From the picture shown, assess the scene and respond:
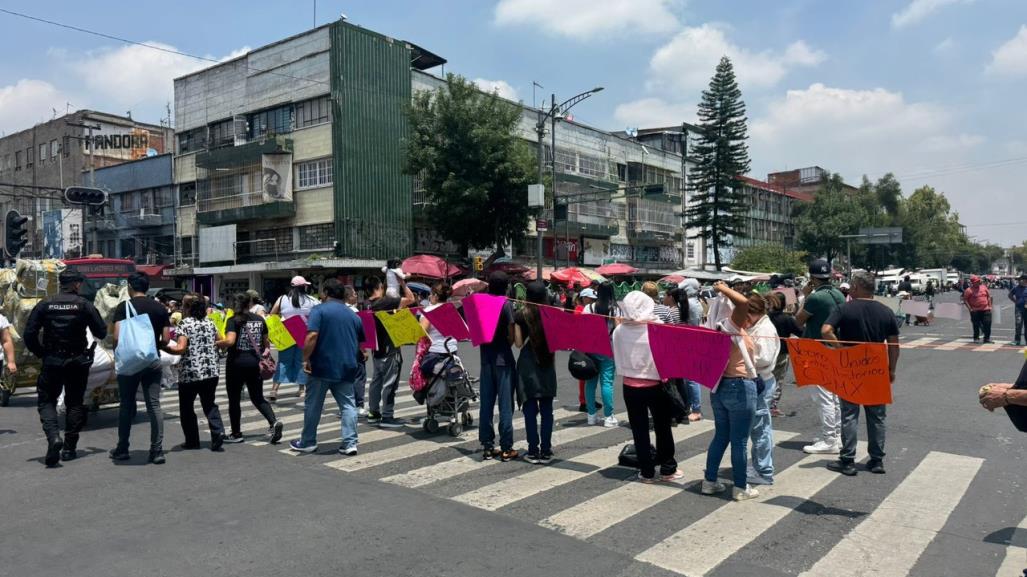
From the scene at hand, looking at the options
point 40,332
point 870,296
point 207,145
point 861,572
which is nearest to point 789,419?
point 870,296

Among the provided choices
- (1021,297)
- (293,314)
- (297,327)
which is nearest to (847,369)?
(297,327)

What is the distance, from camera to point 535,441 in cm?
711

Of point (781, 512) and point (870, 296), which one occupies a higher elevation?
point (870, 296)

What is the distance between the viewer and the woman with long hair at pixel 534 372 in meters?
6.93

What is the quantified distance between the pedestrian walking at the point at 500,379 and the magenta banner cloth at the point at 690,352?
5.32 ft

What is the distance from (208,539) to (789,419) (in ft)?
24.3

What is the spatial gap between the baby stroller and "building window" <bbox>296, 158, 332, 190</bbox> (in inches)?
1078

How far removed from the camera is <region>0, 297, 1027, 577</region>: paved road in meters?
4.52

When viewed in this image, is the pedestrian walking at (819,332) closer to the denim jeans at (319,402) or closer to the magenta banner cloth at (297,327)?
the denim jeans at (319,402)

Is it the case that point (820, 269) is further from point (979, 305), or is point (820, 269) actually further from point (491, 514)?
point (979, 305)

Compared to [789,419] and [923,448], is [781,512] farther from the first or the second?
[789,419]

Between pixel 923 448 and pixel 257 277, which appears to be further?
pixel 257 277

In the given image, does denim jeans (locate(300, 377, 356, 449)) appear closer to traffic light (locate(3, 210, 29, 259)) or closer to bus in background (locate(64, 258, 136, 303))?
bus in background (locate(64, 258, 136, 303))

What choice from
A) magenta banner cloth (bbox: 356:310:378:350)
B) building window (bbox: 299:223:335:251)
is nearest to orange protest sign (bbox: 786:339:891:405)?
magenta banner cloth (bbox: 356:310:378:350)
